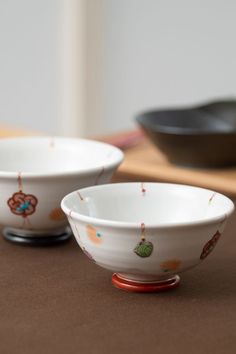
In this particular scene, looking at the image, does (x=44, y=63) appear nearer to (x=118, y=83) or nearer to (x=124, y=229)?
(x=118, y=83)

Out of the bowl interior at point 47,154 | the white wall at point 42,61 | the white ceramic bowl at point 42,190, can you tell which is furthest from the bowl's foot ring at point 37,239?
the white wall at point 42,61

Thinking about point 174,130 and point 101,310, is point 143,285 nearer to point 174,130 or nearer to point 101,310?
point 101,310

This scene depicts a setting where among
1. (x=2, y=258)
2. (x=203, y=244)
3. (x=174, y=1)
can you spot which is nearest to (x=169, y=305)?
(x=203, y=244)

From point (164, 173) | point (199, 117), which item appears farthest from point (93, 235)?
point (199, 117)

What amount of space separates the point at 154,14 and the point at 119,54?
0.24 metres

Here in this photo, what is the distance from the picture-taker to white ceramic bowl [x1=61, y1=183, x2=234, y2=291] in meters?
0.76

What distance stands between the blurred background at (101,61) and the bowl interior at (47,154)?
1911mm

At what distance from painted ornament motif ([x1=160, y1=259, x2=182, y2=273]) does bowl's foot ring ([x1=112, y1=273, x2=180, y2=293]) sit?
35 millimetres

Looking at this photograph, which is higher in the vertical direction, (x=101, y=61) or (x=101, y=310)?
(x=101, y=310)

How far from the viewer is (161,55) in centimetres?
310

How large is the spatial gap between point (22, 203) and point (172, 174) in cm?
52

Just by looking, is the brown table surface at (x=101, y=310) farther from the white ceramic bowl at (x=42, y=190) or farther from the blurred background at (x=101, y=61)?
the blurred background at (x=101, y=61)

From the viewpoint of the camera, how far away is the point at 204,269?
2.90 feet

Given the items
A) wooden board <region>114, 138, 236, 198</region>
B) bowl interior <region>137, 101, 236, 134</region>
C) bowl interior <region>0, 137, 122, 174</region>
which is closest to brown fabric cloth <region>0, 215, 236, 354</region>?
bowl interior <region>0, 137, 122, 174</region>
